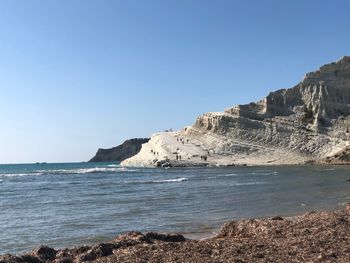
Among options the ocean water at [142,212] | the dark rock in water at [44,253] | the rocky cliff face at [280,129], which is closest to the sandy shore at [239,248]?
the dark rock in water at [44,253]

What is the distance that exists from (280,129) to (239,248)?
280ft

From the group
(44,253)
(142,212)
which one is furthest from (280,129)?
(44,253)

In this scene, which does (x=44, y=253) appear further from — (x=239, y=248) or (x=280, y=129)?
(x=280, y=129)

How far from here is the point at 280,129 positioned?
95938 millimetres

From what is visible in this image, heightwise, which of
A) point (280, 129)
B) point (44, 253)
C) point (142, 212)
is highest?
point (280, 129)

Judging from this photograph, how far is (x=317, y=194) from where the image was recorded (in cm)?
3275

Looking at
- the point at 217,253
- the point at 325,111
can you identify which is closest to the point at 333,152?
the point at 325,111

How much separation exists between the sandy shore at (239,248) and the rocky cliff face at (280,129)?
74491mm

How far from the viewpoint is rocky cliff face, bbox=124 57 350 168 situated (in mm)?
91250

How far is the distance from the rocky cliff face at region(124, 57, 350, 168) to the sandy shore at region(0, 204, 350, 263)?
74.5m

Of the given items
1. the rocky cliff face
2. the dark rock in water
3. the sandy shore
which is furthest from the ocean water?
the rocky cliff face

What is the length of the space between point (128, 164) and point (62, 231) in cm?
10009

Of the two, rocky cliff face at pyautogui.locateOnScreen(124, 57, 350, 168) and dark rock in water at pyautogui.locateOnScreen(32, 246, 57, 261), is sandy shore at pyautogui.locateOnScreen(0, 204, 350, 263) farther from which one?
rocky cliff face at pyautogui.locateOnScreen(124, 57, 350, 168)

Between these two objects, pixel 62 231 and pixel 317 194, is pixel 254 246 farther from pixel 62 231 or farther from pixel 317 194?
pixel 317 194
